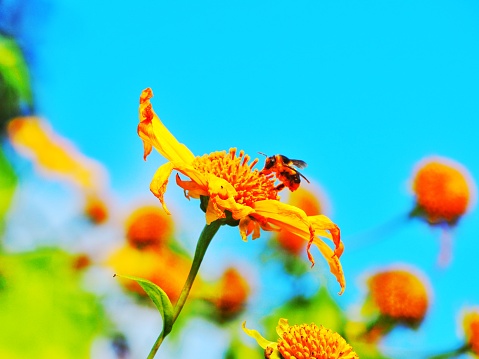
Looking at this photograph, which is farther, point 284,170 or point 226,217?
point 284,170

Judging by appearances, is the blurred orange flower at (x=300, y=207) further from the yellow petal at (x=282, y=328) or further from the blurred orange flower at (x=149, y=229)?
the yellow petal at (x=282, y=328)

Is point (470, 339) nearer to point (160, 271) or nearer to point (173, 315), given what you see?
point (160, 271)

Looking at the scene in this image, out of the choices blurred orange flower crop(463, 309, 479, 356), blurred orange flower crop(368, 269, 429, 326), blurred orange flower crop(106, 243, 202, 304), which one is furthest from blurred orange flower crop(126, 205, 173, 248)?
blurred orange flower crop(463, 309, 479, 356)

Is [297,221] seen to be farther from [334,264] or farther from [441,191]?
[441,191]

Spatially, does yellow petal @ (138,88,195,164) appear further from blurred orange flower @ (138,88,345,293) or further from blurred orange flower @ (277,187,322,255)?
blurred orange flower @ (277,187,322,255)

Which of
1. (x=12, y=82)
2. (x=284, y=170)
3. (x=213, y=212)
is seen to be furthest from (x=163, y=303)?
(x=12, y=82)
